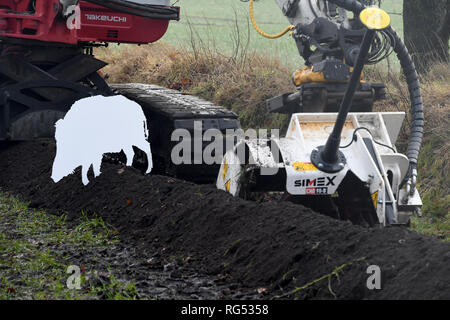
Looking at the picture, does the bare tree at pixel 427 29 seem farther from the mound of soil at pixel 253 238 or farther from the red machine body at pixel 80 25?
the mound of soil at pixel 253 238

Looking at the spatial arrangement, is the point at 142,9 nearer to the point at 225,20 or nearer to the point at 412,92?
the point at 412,92

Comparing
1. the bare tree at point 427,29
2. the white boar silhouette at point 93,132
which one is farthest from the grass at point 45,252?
the bare tree at point 427,29

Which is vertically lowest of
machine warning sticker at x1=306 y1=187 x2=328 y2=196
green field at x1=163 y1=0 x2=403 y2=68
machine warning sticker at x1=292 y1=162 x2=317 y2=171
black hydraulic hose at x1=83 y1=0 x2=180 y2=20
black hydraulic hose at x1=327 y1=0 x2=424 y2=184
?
machine warning sticker at x1=306 y1=187 x2=328 y2=196

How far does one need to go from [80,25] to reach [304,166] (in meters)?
2.94

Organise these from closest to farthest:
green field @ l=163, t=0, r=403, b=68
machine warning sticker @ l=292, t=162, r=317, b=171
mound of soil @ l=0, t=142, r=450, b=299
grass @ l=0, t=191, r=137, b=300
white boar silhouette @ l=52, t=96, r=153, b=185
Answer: mound of soil @ l=0, t=142, r=450, b=299
grass @ l=0, t=191, r=137, b=300
machine warning sticker @ l=292, t=162, r=317, b=171
white boar silhouette @ l=52, t=96, r=153, b=185
green field @ l=163, t=0, r=403, b=68

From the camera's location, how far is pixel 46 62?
820 centimetres

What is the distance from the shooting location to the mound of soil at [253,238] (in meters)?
3.80

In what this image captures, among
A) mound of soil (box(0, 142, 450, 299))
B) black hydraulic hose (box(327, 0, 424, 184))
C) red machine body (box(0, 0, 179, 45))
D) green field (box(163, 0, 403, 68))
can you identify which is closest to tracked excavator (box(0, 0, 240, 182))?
red machine body (box(0, 0, 179, 45))

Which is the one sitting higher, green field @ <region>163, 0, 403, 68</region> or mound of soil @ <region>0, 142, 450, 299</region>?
green field @ <region>163, 0, 403, 68</region>

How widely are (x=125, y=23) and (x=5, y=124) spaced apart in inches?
62.8

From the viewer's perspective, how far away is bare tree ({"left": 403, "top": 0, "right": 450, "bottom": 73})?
432 inches

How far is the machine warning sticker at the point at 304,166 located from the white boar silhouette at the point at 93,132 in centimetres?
170

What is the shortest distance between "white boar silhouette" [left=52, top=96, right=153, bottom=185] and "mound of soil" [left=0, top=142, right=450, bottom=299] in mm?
203

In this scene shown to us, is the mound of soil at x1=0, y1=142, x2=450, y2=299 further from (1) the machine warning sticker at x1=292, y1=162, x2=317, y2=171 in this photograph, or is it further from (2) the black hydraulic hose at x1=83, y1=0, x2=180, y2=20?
(2) the black hydraulic hose at x1=83, y1=0, x2=180, y2=20
